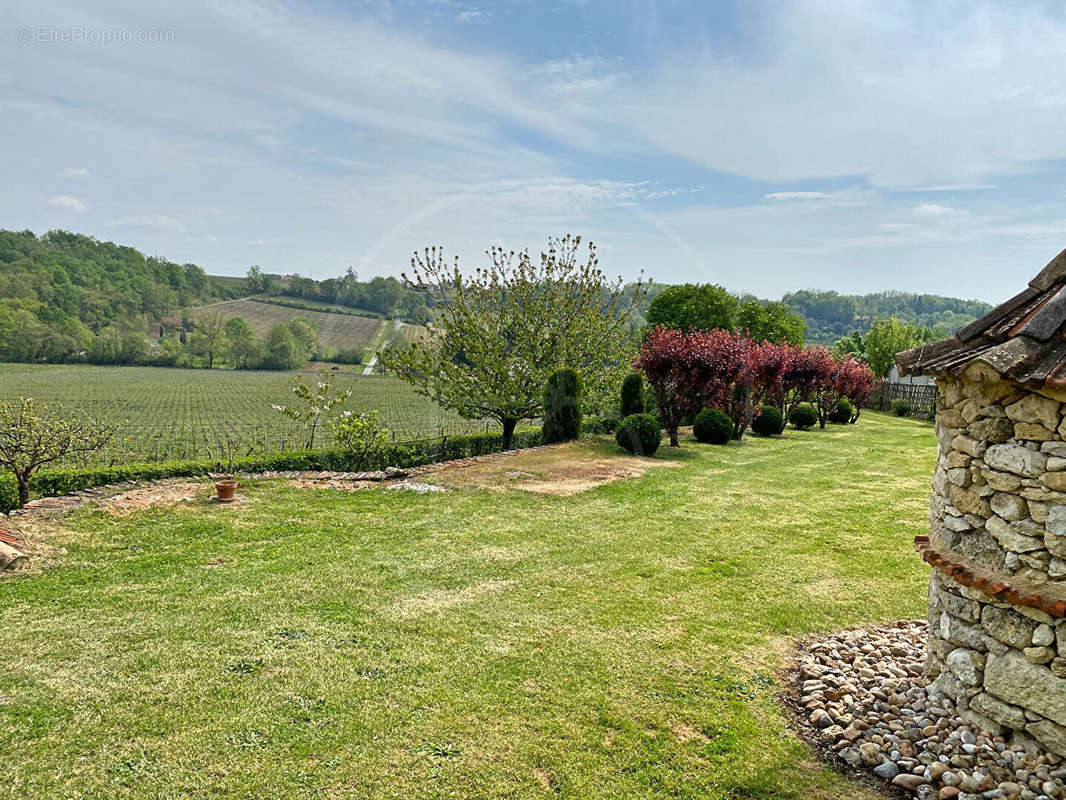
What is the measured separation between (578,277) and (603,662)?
1582 centimetres

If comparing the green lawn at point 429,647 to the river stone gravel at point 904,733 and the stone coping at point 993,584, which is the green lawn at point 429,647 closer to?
the river stone gravel at point 904,733

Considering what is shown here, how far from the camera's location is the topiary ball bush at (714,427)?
18000 millimetres

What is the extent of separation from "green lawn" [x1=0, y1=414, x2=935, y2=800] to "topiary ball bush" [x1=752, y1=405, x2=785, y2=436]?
10837 millimetres

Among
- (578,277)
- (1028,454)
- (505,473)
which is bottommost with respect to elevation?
(505,473)

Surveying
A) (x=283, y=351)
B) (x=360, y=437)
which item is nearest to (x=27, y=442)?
(x=360, y=437)

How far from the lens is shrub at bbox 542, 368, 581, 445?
1739cm

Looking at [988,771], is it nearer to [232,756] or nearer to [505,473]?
[232,756]

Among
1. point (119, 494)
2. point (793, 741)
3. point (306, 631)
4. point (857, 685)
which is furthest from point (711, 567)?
point (119, 494)

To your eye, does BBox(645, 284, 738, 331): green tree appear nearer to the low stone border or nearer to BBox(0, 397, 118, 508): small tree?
the low stone border

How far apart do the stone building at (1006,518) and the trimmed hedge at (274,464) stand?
1148 cm

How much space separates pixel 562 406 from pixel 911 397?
72.1ft


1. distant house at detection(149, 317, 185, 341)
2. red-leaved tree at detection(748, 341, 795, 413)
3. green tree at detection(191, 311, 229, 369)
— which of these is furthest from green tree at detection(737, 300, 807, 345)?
distant house at detection(149, 317, 185, 341)

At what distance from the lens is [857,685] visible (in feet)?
15.0

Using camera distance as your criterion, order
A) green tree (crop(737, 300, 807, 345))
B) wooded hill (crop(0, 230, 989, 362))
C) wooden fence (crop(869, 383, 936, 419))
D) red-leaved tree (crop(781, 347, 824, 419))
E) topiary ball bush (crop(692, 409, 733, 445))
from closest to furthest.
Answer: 1. topiary ball bush (crop(692, 409, 733, 445))
2. red-leaved tree (crop(781, 347, 824, 419))
3. wooden fence (crop(869, 383, 936, 419))
4. green tree (crop(737, 300, 807, 345))
5. wooded hill (crop(0, 230, 989, 362))
